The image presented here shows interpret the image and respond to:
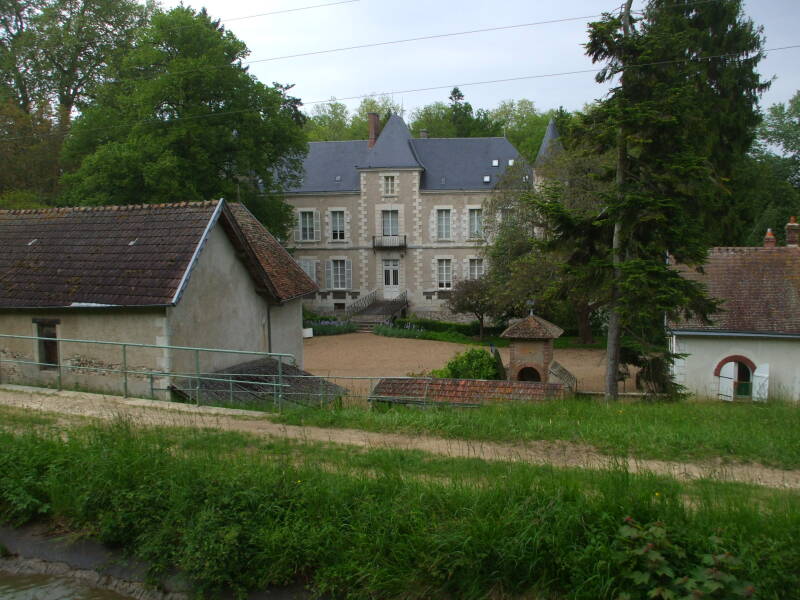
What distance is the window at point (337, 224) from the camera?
146 ft

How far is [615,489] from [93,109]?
1191 inches

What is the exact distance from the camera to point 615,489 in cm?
601

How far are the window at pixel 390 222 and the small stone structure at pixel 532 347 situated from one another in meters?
23.9

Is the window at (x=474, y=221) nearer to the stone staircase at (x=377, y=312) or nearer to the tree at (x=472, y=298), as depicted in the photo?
the stone staircase at (x=377, y=312)

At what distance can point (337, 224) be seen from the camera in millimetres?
44656

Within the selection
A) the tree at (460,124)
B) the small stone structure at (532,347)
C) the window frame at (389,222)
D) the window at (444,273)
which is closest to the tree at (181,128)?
the window frame at (389,222)

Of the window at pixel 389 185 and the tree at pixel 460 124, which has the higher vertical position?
the tree at pixel 460 124

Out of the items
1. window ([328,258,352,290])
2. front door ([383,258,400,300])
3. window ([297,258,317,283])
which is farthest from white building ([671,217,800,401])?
window ([297,258,317,283])

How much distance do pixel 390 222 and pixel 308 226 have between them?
574cm

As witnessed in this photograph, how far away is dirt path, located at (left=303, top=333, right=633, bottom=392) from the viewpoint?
26.8 m

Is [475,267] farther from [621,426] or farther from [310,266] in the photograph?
[621,426]

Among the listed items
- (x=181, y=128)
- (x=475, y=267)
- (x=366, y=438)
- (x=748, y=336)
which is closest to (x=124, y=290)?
(x=366, y=438)

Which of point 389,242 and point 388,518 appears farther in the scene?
point 389,242

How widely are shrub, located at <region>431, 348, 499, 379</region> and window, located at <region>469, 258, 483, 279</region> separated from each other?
901 inches
